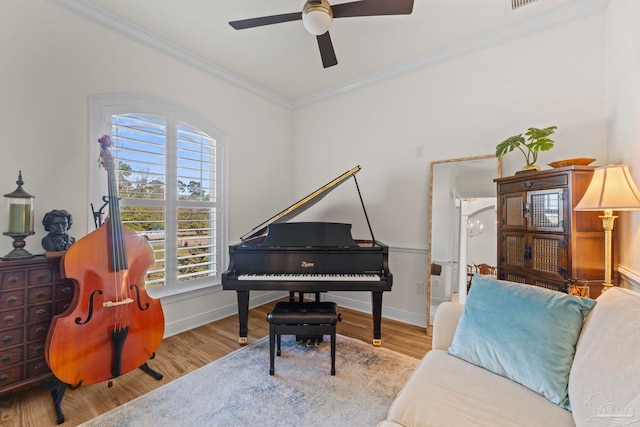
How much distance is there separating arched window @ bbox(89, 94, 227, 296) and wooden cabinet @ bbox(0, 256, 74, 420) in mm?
726

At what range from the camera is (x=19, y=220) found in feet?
5.63

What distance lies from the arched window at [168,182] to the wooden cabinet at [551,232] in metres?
3.00

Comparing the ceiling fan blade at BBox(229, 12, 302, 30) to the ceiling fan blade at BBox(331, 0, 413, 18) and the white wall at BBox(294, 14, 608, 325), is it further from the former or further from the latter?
the white wall at BBox(294, 14, 608, 325)

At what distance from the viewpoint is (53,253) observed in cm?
177

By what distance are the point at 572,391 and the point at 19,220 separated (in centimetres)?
311

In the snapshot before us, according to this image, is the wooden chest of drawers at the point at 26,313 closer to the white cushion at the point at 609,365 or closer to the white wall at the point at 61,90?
the white wall at the point at 61,90

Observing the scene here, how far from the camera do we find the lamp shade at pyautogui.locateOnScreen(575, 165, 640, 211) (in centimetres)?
139

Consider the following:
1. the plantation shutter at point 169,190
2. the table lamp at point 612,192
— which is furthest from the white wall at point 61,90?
the table lamp at point 612,192

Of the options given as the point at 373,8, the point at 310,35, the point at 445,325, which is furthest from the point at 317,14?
the point at 445,325

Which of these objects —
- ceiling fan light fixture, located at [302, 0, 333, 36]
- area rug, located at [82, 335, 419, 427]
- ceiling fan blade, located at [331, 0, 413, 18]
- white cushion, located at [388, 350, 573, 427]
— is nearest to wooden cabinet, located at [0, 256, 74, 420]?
area rug, located at [82, 335, 419, 427]

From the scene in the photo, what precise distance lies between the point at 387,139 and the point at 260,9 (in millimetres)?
1880

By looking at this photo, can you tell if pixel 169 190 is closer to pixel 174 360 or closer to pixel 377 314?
pixel 174 360

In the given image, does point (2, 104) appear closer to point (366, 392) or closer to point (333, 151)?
point (333, 151)

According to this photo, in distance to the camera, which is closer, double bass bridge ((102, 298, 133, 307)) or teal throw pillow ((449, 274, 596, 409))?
teal throw pillow ((449, 274, 596, 409))
